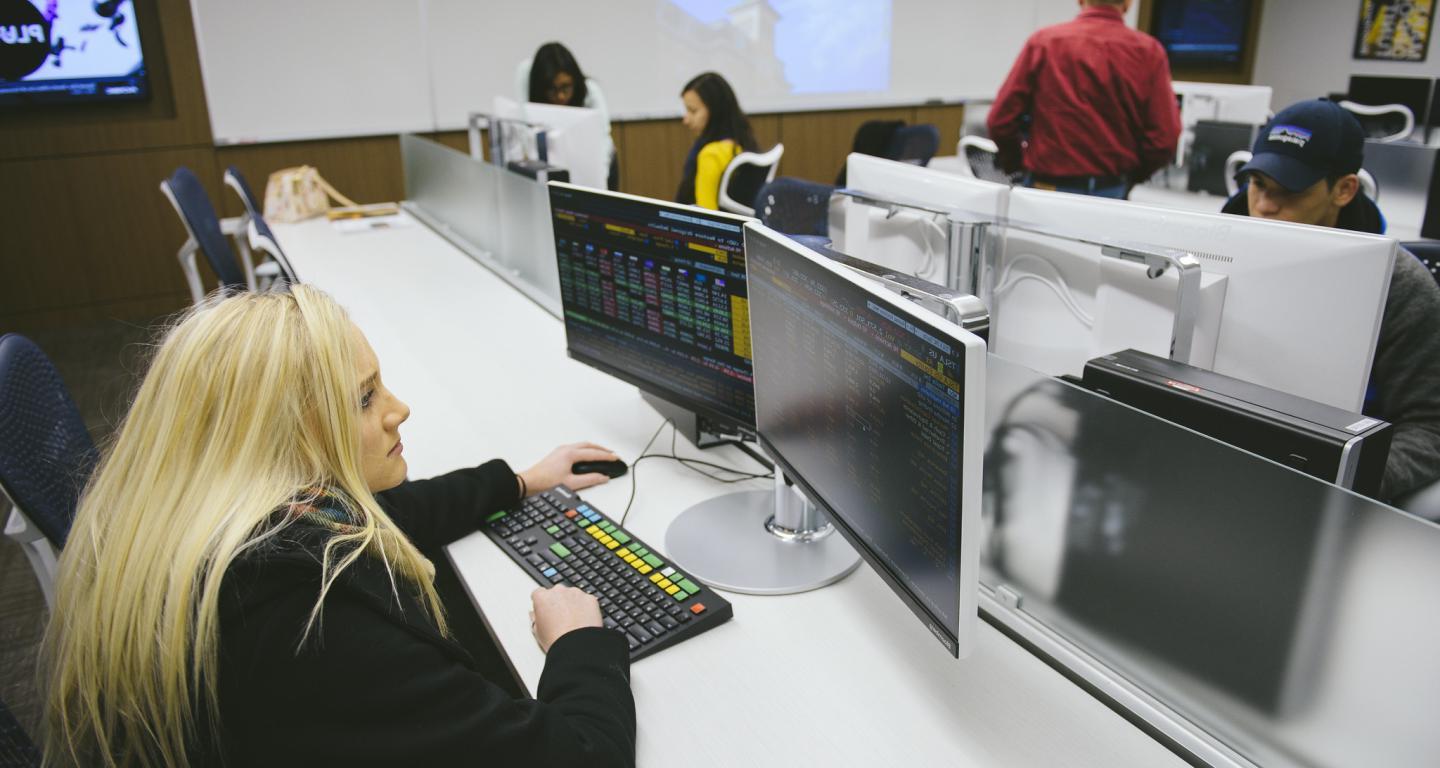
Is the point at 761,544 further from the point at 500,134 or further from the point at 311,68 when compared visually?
the point at 311,68

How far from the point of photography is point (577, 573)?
1.31 m

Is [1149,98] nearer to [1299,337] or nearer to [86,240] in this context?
[1299,337]

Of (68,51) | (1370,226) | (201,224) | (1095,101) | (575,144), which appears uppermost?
(68,51)

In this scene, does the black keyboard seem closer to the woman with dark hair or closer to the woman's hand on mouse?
the woman's hand on mouse

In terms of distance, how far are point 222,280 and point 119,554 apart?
8.35 ft

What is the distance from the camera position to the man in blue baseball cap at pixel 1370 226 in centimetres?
146

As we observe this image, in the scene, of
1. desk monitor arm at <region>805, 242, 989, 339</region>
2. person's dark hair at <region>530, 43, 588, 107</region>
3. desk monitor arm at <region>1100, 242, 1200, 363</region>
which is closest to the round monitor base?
desk monitor arm at <region>805, 242, 989, 339</region>

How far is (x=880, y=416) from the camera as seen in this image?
980 millimetres

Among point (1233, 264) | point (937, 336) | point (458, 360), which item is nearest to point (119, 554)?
point (937, 336)

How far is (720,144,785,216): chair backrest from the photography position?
381 centimetres

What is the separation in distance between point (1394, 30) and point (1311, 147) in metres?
6.97

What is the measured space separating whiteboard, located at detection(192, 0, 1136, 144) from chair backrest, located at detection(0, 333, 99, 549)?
3.98 m

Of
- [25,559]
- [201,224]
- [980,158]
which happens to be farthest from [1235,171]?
[25,559]

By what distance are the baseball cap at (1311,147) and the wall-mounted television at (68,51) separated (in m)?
4.98
